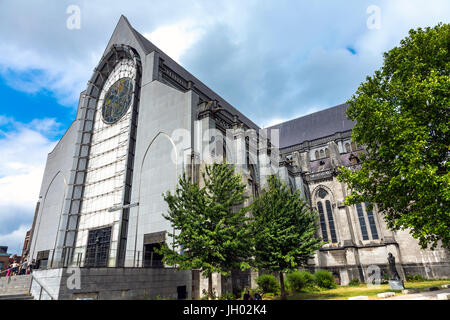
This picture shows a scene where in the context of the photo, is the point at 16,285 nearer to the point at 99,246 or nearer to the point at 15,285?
the point at 15,285

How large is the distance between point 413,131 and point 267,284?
1534 cm

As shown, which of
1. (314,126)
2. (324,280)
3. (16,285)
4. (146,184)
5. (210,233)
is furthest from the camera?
(314,126)

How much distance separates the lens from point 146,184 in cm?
2620

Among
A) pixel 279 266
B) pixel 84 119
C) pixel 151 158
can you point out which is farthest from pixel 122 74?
pixel 279 266

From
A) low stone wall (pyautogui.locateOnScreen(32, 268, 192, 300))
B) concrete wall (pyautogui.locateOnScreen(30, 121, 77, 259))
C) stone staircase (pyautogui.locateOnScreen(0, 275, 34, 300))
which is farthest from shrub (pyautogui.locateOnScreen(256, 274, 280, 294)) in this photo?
concrete wall (pyautogui.locateOnScreen(30, 121, 77, 259))

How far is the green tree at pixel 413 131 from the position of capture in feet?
38.5

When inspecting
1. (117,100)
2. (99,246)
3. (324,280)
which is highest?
(117,100)

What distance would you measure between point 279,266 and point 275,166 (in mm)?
21696

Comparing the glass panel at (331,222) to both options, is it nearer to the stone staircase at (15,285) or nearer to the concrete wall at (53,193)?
the stone staircase at (15,285)

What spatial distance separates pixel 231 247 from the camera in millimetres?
15609

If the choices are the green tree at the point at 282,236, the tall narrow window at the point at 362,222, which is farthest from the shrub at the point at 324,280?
the tall narrow window at the point at 362,222

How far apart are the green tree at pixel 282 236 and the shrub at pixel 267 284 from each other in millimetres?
2534

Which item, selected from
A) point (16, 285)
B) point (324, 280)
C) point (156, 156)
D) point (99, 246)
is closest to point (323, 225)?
point (324, 280)
